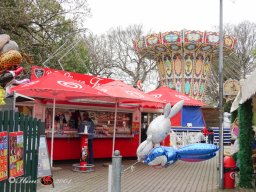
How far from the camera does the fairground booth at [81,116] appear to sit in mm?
13312

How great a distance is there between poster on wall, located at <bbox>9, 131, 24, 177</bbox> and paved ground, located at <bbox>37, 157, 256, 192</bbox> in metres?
3.47

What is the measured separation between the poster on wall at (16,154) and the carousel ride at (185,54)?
2320 cm

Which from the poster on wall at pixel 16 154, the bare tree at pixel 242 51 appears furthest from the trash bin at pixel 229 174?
the bare tree at pixel 242 51

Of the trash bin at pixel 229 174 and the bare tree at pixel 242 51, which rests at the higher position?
the bare tree at pixel 242 51

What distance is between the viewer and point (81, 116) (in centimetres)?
1454

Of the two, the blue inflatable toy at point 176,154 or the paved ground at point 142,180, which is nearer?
the blue inflatable toy at point 176,154

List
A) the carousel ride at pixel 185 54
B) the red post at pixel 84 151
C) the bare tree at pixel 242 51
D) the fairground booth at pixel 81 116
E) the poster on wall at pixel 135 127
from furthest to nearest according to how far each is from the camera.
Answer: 1. the bare tree at pixel 242 51
2. the carousel ride at pixel 185 54
3. the poster on wall at pixel 135 127
4. the fairground booth at pixel 81 116
5. the red post at pixel 84 151

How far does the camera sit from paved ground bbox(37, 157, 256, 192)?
9656 millimetres

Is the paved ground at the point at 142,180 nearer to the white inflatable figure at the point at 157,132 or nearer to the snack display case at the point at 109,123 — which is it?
the snack display case at the point at 109,123

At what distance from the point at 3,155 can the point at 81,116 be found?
31.0 feet

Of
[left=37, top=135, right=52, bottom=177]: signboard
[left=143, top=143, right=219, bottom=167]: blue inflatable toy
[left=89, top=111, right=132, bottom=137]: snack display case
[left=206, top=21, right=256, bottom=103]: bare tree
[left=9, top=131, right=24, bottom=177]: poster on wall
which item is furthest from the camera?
[left=206, top=21, right=256, bottom=103]: bare tree

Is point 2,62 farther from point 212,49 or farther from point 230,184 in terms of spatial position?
point 212,49

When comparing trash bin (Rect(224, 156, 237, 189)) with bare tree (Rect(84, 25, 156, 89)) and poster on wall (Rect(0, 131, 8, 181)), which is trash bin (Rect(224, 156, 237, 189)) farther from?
bare tree (Rect(84, 25, 156, 89))

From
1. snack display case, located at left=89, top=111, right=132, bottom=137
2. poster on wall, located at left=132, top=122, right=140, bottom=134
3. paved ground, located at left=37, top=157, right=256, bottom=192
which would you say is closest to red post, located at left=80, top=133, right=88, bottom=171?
paved ground, located at left=37, top=157, right=256, bottom=192
